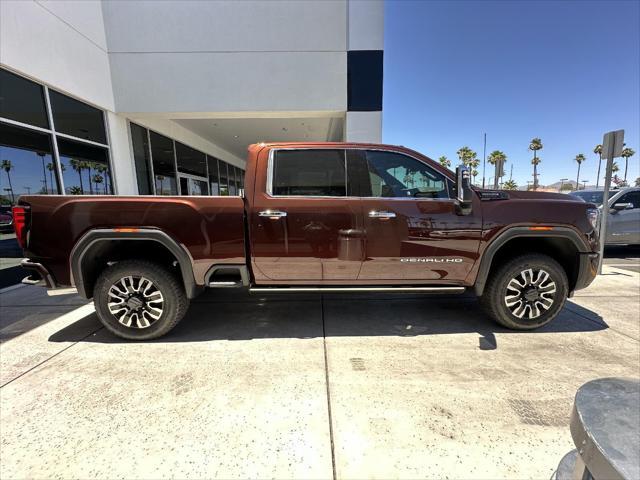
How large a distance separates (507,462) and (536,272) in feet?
7.12

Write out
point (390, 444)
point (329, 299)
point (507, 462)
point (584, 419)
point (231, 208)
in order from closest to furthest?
point (584, 419) → point (507, 462) → point (390, 444) → point (231, 208) → point (329, 299)

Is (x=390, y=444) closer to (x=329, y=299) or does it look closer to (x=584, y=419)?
(x=584, y=419)

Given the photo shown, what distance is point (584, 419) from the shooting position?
882mm

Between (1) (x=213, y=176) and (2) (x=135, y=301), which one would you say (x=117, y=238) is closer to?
(2) (x=135, y=301)

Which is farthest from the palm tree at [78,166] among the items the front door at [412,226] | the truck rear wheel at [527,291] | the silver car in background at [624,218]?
the silver car in background at [624,218]

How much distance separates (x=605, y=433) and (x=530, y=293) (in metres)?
2.91

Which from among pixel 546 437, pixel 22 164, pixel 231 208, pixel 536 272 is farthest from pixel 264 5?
pixel 546 437

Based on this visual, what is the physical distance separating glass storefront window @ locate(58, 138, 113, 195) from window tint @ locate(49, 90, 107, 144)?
0.84ft

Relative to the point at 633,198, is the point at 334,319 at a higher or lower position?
lower

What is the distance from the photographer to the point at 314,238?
3.20m

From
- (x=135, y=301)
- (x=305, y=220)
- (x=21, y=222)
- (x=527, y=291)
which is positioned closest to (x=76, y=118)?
(x=21, y=222)

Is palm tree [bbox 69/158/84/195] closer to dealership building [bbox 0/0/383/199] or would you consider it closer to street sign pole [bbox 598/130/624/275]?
dealership building [bbox 0/0/383/199]

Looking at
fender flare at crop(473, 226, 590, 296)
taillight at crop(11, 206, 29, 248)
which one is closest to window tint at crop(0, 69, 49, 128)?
taillight at crop(11, 206, 29, 248)

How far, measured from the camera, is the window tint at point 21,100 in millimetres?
5711
